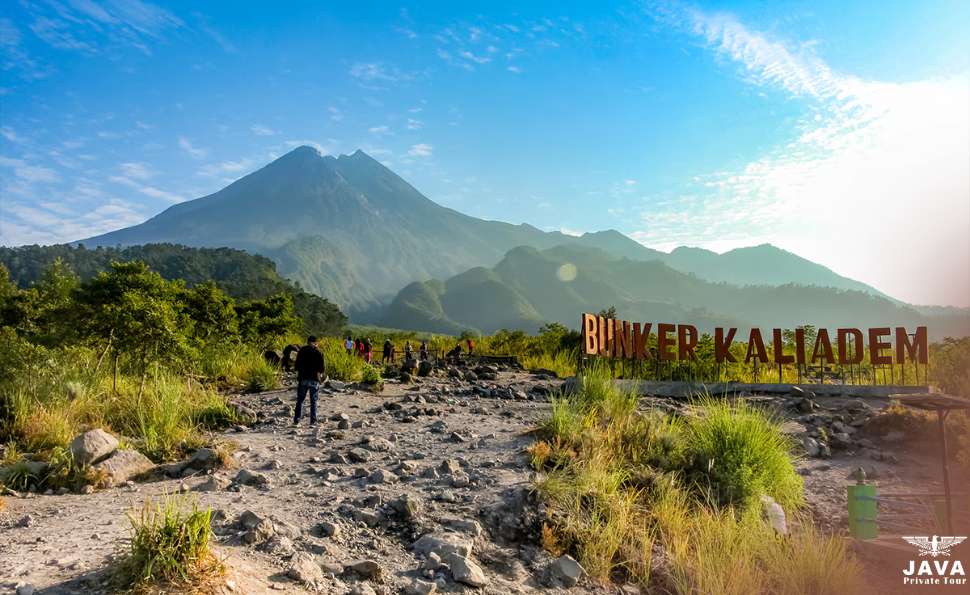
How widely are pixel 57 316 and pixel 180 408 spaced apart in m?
4.08

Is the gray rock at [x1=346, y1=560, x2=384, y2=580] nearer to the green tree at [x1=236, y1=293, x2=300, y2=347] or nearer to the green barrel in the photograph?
the green barrel

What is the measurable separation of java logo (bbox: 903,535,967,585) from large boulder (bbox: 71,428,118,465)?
8.62 metres

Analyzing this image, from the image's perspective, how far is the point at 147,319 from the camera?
11.1 meters

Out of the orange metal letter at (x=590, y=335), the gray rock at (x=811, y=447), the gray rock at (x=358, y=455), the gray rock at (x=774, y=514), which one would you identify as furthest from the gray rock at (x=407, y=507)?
the orange metal letter at (x=590, y=335)

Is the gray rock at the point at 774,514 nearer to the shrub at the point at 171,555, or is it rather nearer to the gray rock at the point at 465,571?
the gray rock at the point at 465,571

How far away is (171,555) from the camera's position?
3848mm

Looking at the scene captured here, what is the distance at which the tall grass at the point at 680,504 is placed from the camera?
19.3 feet

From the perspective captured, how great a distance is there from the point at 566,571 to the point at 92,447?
5.23 m

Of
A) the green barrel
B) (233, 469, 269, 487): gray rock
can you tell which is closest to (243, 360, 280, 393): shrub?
(233, 469, 269, 487): gray rock

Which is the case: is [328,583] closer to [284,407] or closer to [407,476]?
[407,476]

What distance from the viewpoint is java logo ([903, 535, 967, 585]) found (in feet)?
20.2

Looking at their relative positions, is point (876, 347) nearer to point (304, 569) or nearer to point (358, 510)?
point (358, 510)

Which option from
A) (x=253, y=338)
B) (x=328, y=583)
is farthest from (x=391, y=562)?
(x=253, y=338)

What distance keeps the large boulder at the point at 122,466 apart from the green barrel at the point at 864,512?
7.59 m
